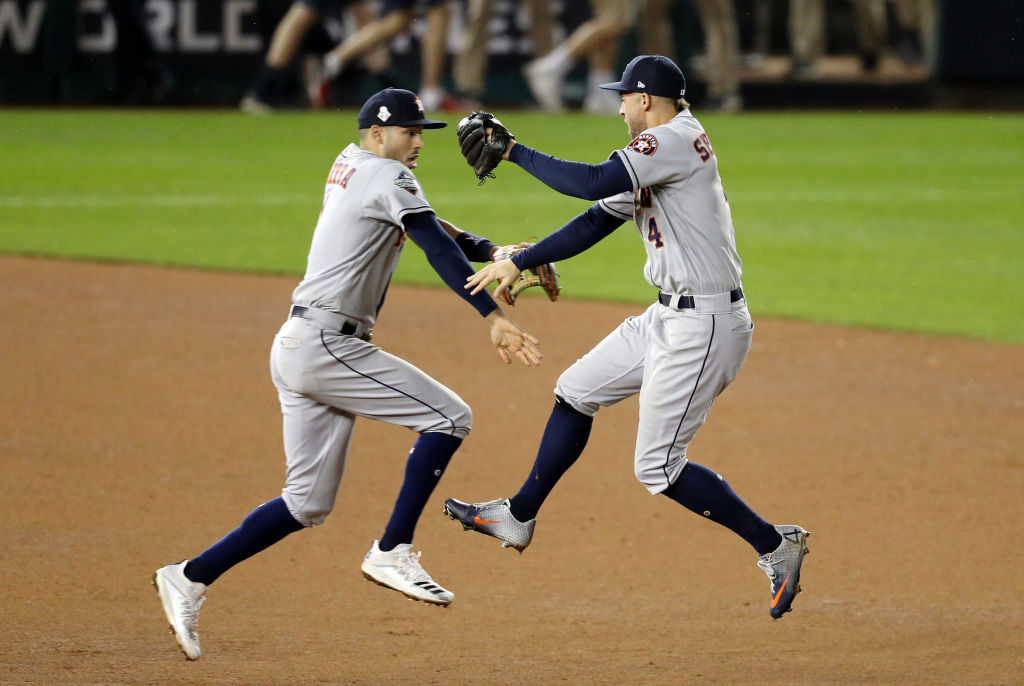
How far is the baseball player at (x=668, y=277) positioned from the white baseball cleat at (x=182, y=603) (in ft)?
4.17

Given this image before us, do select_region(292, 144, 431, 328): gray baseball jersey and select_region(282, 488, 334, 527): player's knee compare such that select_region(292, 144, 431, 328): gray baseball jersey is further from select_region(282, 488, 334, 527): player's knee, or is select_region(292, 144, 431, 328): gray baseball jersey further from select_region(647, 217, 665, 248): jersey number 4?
select_region(647, 217, 665, 248): jersey number 4

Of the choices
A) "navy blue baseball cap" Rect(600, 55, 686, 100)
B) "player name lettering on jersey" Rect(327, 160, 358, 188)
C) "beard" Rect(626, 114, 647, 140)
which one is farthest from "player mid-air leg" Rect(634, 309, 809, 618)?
"player name lettering on jersey" Rect(327, 160, 358, 188)

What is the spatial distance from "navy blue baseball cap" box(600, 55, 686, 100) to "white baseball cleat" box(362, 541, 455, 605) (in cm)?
161

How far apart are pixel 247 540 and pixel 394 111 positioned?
1387mm

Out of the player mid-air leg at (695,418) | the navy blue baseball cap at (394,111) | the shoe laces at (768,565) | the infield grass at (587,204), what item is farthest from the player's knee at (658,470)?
the infield grass at (587,204)

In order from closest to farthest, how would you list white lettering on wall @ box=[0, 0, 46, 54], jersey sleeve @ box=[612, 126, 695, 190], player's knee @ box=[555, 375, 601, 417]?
jersey sleeve @ box=[612, 126, 695, 190], player's knee @ box=[555, 375, 601, 417], white lettering on wall @ box=[0, 0, 46, 54]

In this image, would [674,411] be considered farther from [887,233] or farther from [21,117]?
[21,117]

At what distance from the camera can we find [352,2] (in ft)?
62.8

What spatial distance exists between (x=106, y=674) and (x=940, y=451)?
167 inches

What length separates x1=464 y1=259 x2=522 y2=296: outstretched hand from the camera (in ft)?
14.3

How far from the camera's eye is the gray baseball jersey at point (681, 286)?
4406mm

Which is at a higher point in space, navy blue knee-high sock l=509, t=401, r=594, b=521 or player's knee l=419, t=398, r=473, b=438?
player's knee l=419, t=398, r=473, b=438

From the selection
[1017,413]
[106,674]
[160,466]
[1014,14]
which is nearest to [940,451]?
[1017,413]

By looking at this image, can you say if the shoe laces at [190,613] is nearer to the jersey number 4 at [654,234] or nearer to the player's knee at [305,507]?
the player's knee at [305,507]
